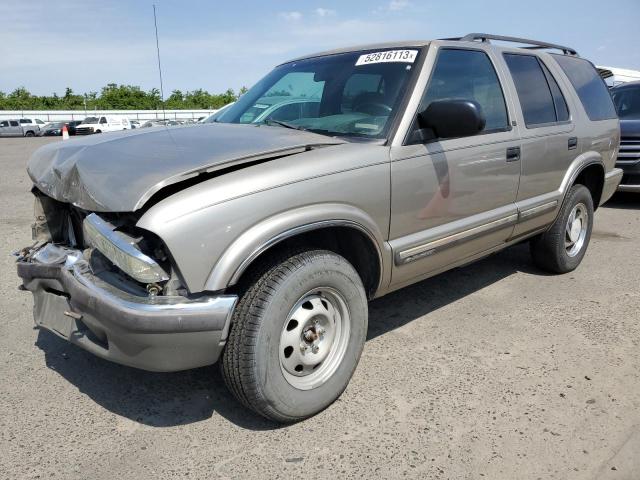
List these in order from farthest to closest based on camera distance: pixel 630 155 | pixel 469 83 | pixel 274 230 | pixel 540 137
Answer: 1. pixel 630 155
2. pixel 540 137
3. pixel 469 83
4. pixel 274 230

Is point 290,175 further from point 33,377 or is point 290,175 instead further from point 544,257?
point 544,257

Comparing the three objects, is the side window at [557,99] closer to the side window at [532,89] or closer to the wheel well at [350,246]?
the side window at [532,89]

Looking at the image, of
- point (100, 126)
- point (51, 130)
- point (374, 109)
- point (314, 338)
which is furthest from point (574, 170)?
point (51, 130)

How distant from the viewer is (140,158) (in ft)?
8.14

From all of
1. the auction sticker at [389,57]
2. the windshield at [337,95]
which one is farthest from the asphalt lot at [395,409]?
the auction sticker at [389,57]

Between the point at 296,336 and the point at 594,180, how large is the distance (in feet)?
12.3

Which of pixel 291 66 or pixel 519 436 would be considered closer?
pixel 519 436

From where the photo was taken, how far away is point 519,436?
2480mm

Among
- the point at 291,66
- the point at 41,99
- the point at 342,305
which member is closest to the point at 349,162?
the point at 342,305

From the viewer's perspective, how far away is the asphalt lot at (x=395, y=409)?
90.6 inches

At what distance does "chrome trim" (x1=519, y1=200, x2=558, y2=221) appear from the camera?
12.6 ft

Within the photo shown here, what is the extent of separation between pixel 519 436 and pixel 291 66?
9.39ft

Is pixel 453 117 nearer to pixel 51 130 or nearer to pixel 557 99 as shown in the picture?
pixel 557 99

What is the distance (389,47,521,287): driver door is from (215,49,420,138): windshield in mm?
203
